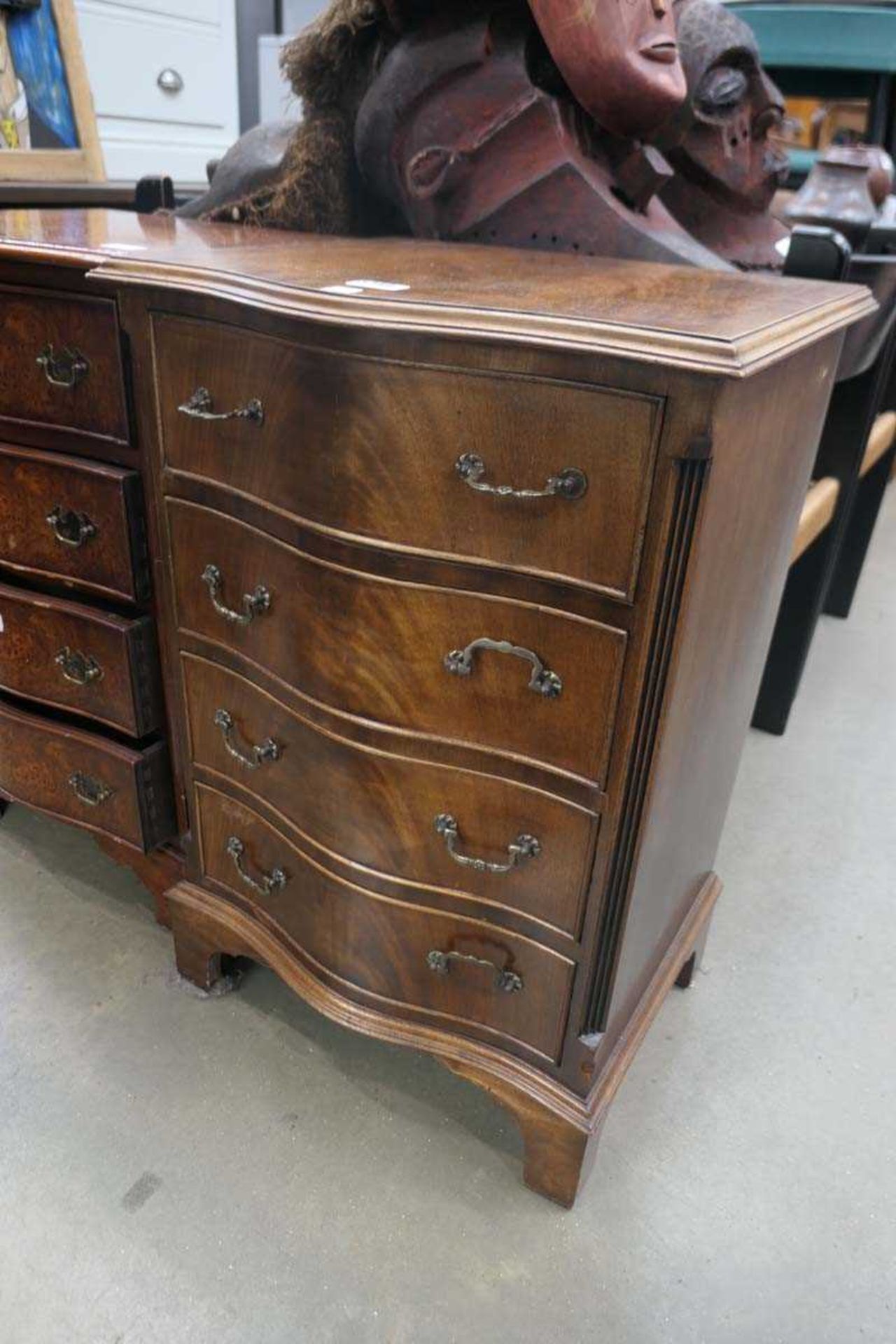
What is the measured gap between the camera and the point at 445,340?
0.67m

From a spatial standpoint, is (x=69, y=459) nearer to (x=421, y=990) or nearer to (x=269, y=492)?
(x=269, y=492)

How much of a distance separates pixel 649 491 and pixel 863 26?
3.41 m

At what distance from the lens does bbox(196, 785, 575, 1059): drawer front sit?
91 cm

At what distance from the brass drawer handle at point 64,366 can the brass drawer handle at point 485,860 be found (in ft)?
1.89

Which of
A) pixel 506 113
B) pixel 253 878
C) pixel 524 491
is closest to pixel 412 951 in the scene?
pixel 253 878

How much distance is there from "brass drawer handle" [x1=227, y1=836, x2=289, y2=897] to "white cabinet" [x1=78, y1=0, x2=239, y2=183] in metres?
1.61

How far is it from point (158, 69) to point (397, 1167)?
7.46ft

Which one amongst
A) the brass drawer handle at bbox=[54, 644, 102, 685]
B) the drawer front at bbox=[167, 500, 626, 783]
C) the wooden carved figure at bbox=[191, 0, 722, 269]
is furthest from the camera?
the brass drawer handle at bbox=[54, 644, 102, 685]

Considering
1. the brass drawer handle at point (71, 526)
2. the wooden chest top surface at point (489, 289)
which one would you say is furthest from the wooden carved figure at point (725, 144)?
the brass drawer handle at point (71, 526)

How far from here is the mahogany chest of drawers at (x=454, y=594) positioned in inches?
26.5

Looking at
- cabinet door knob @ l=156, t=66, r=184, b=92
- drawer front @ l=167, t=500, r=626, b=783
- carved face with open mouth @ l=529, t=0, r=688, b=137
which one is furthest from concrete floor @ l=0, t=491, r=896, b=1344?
cabinet door knob @ l=156, t=66, r=184, b=92

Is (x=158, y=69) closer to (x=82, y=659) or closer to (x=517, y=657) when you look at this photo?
(x=82, y=659)

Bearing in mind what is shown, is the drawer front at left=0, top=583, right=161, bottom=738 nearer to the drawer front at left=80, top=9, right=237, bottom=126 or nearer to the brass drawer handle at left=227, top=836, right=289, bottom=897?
the brass drawer handle at left=227, top=836, right=289, bottom=897

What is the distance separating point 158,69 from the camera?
2.12 metres
